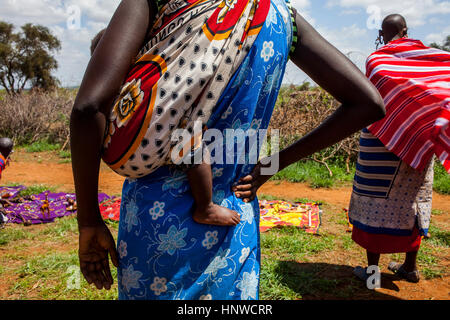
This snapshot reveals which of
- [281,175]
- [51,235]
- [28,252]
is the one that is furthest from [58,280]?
[281,175]

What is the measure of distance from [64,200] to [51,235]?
1.34m

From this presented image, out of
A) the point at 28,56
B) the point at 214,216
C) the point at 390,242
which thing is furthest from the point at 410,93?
the point at 28,56

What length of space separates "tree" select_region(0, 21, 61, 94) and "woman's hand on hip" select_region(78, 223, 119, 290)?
75.5 ft

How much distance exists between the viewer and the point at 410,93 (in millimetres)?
2432

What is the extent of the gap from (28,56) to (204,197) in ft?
83.0

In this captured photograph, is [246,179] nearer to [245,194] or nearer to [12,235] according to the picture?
[245,194]

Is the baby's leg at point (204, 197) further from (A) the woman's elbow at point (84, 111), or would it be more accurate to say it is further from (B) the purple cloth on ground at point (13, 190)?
(B) the purple cloth on ground at point (13, 190)

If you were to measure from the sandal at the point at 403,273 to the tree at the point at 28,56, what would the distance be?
2236 cm

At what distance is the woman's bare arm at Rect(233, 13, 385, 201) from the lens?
3.36ft

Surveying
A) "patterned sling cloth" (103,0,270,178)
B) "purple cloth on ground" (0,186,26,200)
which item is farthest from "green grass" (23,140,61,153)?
"patterned sling cloth" (103,0,270,178)

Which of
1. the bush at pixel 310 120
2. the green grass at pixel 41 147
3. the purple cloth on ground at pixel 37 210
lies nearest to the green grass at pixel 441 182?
the bush at pixel 310 120

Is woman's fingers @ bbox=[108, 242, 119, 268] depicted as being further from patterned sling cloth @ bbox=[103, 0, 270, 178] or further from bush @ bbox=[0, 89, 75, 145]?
bush @ bbox=[0, 89, 75, 145]

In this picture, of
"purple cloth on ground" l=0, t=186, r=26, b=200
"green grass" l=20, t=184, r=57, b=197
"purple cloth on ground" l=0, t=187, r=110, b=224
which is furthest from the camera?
"green grass" l=20, t=184, r=57, b=197
